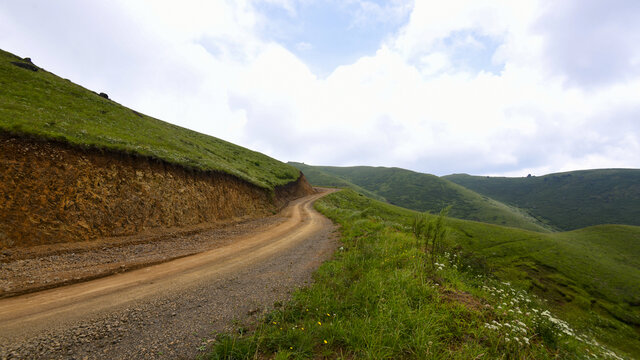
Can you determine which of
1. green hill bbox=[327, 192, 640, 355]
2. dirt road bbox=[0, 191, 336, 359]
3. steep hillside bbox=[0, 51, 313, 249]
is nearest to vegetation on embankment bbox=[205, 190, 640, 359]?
dirt road bbox=[0, 191, 336, 359]

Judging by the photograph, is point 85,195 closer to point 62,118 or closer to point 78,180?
point 78,180

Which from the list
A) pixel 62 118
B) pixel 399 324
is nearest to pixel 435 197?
pixel 399 324

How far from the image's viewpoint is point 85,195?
13.4 m

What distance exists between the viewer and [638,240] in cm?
4003

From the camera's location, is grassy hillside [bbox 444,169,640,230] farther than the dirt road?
Yes

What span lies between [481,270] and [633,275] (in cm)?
3864

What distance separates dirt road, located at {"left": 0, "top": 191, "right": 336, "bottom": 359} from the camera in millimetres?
4801

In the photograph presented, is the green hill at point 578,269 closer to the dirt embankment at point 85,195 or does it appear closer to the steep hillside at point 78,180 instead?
the steep hillside at point 78,180

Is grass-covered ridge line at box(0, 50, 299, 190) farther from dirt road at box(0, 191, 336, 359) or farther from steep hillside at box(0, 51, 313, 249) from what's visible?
dirt road at box(0, 191, 336, 359)

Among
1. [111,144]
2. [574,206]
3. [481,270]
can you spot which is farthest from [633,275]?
[574,206]

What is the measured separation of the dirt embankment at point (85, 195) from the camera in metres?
11.0

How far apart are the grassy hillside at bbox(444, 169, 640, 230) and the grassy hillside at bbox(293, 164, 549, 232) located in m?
25.2

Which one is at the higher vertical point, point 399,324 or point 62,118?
point 62,118

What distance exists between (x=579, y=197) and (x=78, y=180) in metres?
234
